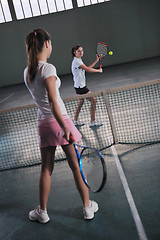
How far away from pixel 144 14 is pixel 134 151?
56.4 ft

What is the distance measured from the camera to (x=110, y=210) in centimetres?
321

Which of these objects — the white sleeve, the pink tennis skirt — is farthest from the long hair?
the pink tennis skirt

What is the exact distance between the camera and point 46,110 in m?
2.75

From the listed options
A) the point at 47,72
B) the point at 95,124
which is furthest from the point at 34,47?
the point at 95,124

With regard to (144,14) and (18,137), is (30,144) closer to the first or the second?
(18,137)

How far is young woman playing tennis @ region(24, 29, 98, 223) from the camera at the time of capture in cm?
252

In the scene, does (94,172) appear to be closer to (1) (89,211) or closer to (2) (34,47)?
(1) (89,211)

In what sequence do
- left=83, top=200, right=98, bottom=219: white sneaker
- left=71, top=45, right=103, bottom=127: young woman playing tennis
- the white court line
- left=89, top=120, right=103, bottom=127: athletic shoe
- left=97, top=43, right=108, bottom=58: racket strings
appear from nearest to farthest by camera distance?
the white court line < left=83, top=200, right=98, bottom=219: white sneaker < left=71, top=45, right=103, bottom=127: young woman playing tennis < left=97, top=43, right=108, bottom=58: racket strings < left=89, top=120, right=103, bottom=127: athletic shoe

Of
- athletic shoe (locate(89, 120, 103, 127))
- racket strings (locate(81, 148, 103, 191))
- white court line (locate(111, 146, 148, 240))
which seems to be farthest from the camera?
athletic shoe (locate(89, 120, 103, 127))

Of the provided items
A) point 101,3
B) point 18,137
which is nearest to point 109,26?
point 101,3

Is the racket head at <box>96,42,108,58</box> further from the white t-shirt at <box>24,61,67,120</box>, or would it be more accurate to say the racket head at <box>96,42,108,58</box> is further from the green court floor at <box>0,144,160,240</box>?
the white t-shirt at <box>24,61,67,120</box>

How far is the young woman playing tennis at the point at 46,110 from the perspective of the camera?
8.27 feet

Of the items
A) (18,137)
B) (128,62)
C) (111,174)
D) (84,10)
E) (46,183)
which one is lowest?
(128,62)

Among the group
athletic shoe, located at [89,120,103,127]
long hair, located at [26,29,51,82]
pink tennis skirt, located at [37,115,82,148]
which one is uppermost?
long hair, located at [26,29,51,82]
